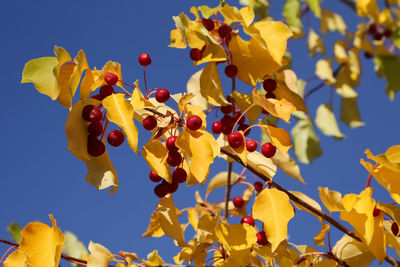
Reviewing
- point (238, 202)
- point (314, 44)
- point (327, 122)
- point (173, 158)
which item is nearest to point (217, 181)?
point (238, 202)

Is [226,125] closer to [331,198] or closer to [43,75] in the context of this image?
[331,198]

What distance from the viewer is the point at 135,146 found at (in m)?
0.98

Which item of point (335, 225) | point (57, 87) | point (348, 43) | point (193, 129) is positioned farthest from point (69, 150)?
point (348, 43)

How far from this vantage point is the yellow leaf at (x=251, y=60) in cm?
126

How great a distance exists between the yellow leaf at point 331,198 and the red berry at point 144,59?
56 centimetres

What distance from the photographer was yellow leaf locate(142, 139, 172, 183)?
3.50 feet

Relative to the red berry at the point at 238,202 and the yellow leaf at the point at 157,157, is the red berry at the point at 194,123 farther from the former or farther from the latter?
the red berry at the point at 238,202

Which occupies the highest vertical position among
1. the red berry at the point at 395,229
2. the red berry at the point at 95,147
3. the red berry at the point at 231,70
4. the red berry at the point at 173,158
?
the red berry at the point at 231,70

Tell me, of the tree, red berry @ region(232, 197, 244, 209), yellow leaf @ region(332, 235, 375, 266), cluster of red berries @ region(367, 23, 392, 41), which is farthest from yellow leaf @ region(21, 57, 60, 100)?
cluster of red berries @ region(367, 23, 392, 41)

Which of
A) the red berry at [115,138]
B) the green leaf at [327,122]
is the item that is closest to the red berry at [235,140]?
the red berry at [115,138]

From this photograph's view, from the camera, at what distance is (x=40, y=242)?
3.54 feet

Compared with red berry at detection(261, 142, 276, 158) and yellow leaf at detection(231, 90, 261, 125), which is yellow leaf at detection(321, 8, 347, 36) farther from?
red berry at detection(261, 142, 276, 158)

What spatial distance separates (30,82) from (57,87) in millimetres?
68

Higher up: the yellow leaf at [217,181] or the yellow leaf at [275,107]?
the yellow leaf at [217,181]
